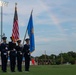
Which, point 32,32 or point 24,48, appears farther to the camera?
point 32,32

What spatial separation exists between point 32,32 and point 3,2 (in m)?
6.23

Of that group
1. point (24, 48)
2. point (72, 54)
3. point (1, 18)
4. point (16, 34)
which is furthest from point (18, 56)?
point (72, 54)

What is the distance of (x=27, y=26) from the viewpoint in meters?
35.4

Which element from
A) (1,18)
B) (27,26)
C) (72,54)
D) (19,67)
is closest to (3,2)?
(1,18)

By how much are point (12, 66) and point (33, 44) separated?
1738 cm

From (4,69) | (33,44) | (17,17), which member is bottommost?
(4,69)

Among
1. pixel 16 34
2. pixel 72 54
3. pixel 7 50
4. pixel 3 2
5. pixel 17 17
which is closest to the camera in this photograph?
pixel 7 50

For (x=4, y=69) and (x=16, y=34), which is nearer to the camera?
(x=4, y=69)

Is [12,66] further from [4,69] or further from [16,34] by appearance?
[16,34]

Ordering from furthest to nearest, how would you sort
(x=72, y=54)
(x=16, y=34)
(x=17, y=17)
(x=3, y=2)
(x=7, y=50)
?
(x=72, y=54) → (x=3, y=2) → (x=17, y=17) → (x=16, y=34) → (x=7, y=50)

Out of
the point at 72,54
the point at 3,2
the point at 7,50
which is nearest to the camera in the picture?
the point at 7,50

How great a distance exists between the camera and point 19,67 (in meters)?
18.1

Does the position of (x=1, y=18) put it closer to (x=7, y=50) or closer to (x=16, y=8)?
(x=16, y=8)

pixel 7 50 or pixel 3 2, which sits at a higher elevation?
pixel 3 2
